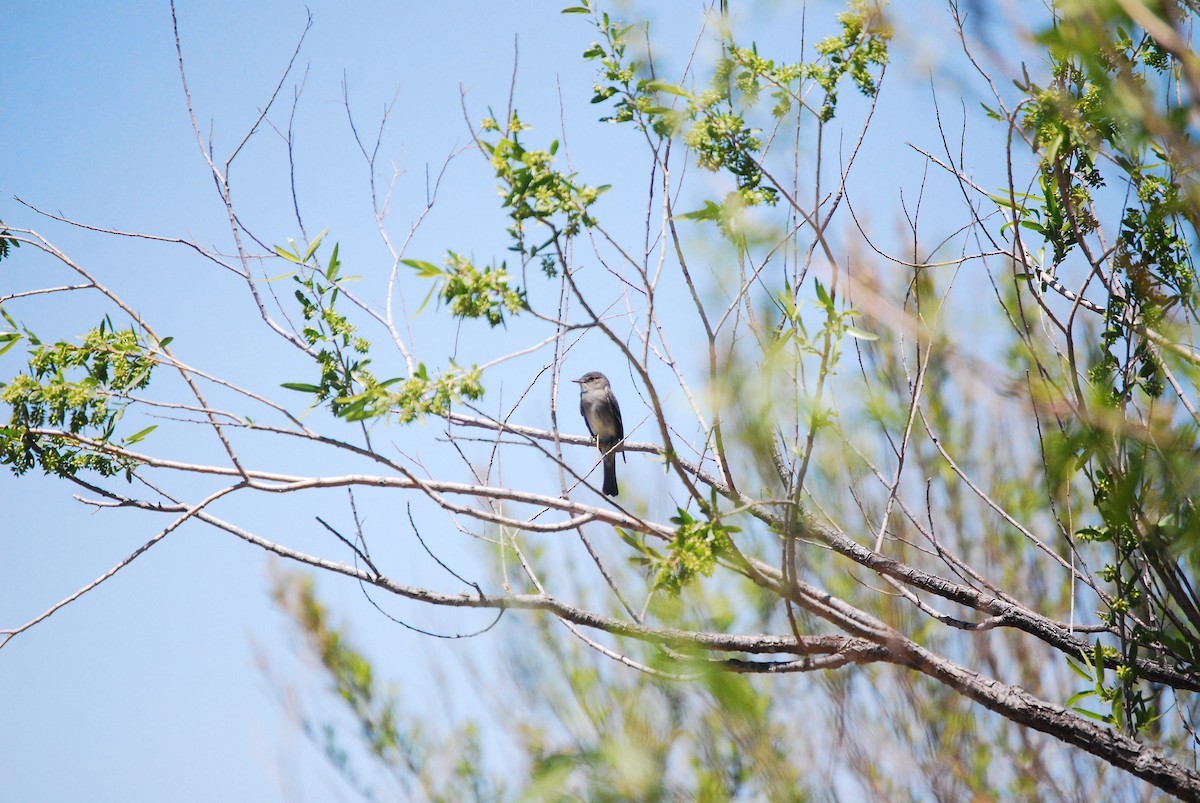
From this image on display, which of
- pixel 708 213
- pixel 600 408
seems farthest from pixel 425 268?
pixel 600 408

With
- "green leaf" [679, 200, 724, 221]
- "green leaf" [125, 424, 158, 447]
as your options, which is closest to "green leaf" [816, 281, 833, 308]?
"green leaf" [679, 200, 724, 221]

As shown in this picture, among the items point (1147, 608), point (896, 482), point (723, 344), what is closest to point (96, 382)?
point (723, 344)

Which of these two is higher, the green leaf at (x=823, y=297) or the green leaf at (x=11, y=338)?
the green leaf at (x=11, y=338)

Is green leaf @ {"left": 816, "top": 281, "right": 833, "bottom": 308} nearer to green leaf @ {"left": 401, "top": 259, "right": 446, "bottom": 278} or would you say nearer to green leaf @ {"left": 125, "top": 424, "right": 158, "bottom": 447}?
green leaf @ {"left": 401, "top": 259, "right": 446, "bottom": 278}

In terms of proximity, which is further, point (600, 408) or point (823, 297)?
point (600, 408)

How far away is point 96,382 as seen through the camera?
10.2 ft

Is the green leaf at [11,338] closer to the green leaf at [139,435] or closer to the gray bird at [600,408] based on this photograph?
the green leaf at [139,435]

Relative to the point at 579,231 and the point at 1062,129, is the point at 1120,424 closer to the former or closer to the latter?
the point at 1062,129

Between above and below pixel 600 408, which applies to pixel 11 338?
below

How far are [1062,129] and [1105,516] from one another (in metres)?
1.17

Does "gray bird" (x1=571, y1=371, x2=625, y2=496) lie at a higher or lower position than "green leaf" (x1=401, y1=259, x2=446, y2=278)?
higher

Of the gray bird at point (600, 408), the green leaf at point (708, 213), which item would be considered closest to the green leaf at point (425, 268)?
the green leaf at point (708, 213)

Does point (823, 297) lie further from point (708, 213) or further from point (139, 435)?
point (139, 435)

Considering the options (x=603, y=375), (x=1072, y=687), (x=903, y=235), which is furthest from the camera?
(x=603, y=375)
